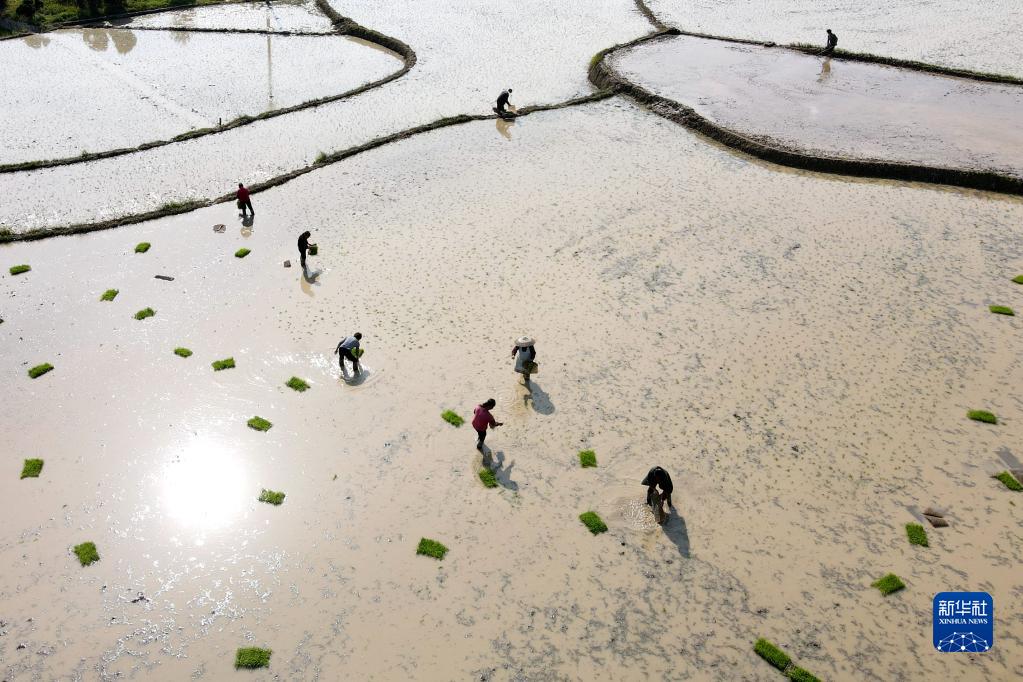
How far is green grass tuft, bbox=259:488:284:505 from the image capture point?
478 inches

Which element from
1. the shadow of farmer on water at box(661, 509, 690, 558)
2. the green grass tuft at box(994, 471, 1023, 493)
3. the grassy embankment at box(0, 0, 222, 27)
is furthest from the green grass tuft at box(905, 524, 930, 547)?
the grassy embankment at box(0, 0, 222, 27)

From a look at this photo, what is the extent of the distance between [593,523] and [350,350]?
6594 mm

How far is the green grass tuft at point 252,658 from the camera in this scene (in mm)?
9711

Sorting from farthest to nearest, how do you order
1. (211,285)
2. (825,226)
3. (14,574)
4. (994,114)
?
1. (994,114)
2. (825,226)
3. (211,285)
4. (14,574)

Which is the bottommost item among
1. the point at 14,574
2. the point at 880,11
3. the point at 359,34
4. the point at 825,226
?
the point at 14,574

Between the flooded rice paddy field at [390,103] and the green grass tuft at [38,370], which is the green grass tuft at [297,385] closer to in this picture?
the green grass tuft at [38,370]

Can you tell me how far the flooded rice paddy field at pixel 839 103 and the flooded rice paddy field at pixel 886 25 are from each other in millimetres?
2710

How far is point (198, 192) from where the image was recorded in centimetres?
2205

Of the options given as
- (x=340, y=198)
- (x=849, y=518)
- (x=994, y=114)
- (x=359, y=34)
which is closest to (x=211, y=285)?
(x=340, y=198)

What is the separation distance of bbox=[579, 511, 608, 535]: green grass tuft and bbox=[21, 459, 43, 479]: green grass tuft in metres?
10.5

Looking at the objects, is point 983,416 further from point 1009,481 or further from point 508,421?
point 508,421

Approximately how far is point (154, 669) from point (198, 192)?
1674 centimetres

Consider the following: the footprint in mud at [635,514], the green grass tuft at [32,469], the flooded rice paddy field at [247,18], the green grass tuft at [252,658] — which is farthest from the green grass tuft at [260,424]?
the flooded rice paddy field at [247,18]

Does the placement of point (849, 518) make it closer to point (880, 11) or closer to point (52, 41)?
point (880, 11)
